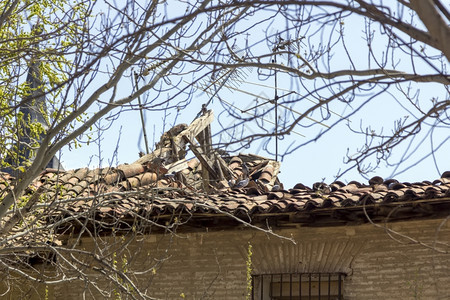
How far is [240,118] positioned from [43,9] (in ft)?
13.3

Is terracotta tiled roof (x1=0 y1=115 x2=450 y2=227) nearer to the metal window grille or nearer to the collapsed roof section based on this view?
the collapsed roof section

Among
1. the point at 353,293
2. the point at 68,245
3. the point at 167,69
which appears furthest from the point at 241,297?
the point at 167,69

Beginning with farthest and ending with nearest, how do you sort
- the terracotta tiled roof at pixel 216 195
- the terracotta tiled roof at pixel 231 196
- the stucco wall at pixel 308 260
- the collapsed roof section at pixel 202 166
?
the collapsed roof section at pixel 202 166 < the stucco wall at pixel 308 260 < the terracotta tiled roof at pixel 231 196 < the terracotta tiled roof at pixel 216 195

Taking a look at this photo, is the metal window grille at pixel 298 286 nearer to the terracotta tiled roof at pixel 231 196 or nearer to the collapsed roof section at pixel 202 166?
the terracotta tiled roof at pixel 231 196

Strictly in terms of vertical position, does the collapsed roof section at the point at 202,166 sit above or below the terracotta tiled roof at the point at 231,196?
above

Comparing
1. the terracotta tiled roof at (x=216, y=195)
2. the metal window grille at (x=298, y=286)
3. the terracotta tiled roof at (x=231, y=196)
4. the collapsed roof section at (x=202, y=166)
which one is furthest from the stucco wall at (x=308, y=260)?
the collapsed roof section at (x=202, y=166)

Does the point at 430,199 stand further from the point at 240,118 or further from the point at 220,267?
the point at 240,118

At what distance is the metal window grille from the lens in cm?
898

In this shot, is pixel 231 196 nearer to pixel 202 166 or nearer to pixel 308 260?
pixel 308 260

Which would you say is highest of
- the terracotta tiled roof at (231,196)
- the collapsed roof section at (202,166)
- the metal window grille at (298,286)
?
the collapsed roof section at (202,166)

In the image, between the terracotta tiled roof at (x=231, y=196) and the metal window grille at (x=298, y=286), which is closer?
the terracotta tiled roof at (x=231, y=196)

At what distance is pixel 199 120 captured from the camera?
12023 millimetres

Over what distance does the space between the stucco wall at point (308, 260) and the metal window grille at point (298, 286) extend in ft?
0.23

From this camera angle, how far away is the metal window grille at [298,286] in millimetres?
8984
